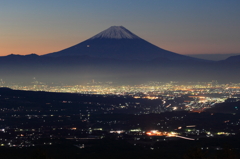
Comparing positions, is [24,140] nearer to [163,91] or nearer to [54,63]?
[163,91]

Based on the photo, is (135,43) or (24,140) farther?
(135,43)

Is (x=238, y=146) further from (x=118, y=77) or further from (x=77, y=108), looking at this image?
(x=118, y=77)

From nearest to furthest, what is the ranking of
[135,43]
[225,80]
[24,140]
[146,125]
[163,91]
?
[24,140]
[146,125]
[163,91]
[225,80]
[135,43]

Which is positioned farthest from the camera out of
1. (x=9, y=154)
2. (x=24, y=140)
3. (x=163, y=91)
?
(x=163, y=91)

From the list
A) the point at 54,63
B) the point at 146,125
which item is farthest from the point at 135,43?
the point at 146,125

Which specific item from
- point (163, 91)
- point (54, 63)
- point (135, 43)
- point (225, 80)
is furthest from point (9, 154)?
point (135, 43)

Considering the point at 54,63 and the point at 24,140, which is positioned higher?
the point at 54,63
